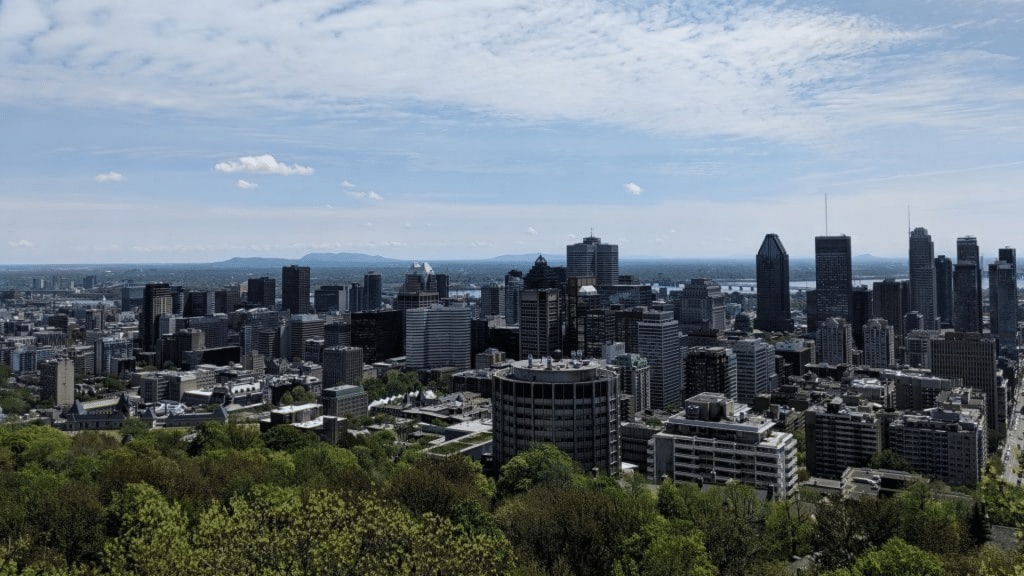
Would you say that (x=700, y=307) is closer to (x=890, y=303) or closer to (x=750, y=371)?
(x=890, y=303)

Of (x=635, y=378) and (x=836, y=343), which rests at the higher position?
(x=836, y=343)

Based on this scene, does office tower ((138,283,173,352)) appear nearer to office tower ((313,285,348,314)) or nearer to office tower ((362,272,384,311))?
office tower ((362,272,384,311))

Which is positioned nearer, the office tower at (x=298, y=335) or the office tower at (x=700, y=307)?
the office tower at (x=298, y=335)

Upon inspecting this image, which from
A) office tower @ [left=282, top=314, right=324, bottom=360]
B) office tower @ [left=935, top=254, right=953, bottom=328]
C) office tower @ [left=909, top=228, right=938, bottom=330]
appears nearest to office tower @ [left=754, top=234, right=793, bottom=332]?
office tower @ [left=909, top=228, right=938, bottom=330]

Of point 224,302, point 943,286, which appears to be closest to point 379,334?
point 224,302

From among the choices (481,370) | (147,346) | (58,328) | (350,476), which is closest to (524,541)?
(350,476)

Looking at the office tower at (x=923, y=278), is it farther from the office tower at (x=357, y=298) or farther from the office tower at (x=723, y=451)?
the office tower at (x=357, y=298)

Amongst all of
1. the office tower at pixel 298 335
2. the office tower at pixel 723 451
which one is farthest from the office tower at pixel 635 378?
the office tower at pixel 298 335
